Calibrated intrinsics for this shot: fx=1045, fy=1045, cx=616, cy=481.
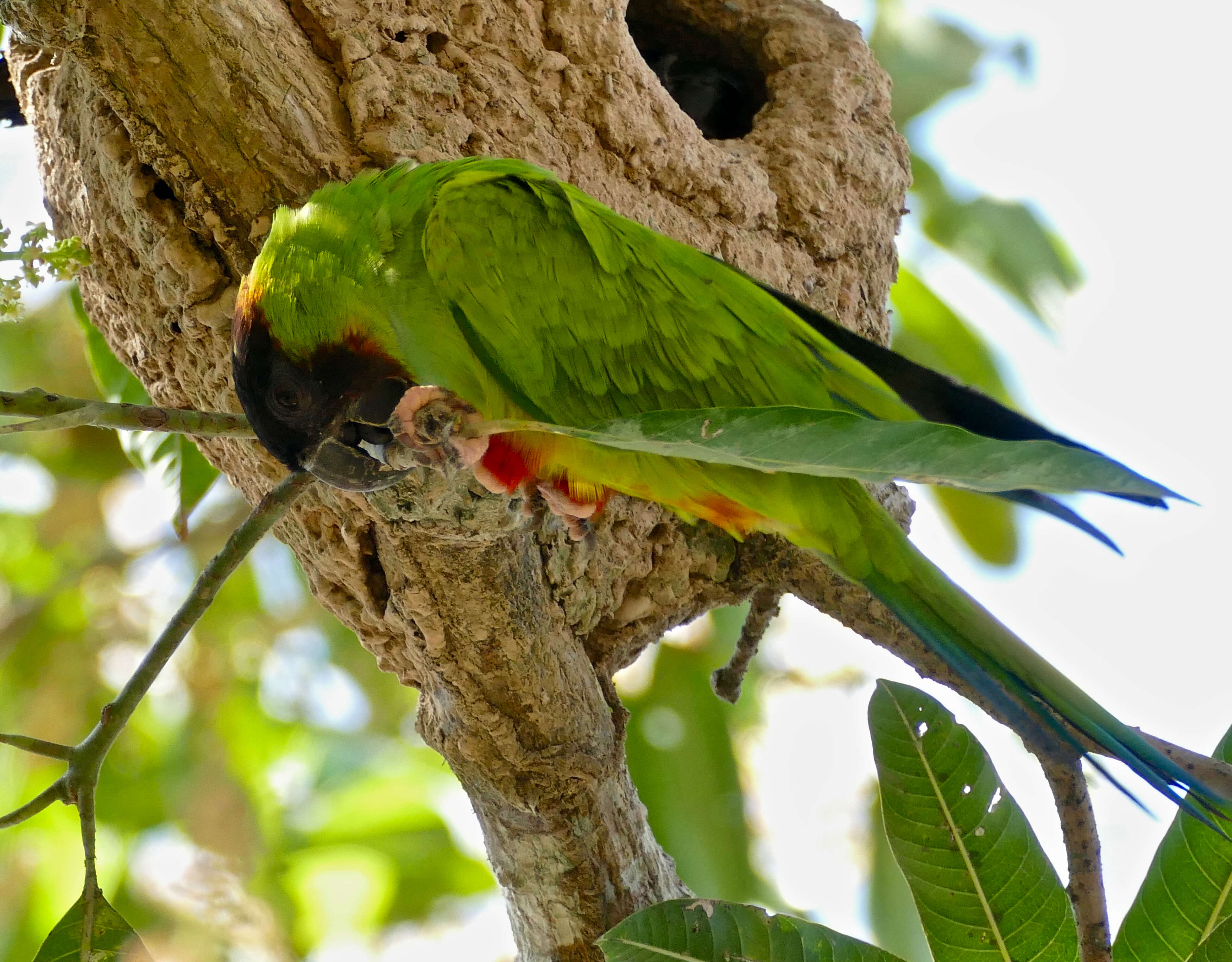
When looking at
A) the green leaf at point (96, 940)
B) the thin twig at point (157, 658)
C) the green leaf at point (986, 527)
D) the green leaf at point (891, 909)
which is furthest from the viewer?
the green leaf at point (891, 909)

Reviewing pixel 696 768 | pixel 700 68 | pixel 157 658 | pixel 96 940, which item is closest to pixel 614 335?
pixel 157 658

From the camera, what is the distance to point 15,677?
5.80 meters

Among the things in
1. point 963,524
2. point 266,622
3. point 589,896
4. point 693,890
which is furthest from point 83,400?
point 266,622

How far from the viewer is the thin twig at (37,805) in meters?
1.79

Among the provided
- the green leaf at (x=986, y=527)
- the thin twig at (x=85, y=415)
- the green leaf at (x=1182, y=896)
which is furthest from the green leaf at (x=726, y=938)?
the green leaf at (x=986, y=527)

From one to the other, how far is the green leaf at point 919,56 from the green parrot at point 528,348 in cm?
342

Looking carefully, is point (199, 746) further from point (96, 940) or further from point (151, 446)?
point (96, 940)

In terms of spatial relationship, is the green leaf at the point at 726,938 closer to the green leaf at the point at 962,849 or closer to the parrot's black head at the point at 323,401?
the green leaf at the point at 962,849

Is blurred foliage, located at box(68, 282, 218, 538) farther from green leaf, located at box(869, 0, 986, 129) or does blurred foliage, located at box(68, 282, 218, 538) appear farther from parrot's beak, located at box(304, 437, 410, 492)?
green leaf, located at box(869, 0, 986, 129)

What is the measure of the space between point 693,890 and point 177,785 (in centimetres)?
331

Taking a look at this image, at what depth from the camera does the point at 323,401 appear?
2219 mm

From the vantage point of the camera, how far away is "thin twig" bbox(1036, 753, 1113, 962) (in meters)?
1.94

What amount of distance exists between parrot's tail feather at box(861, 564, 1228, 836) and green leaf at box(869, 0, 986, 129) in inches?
151

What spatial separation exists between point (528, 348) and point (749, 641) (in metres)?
1.33
